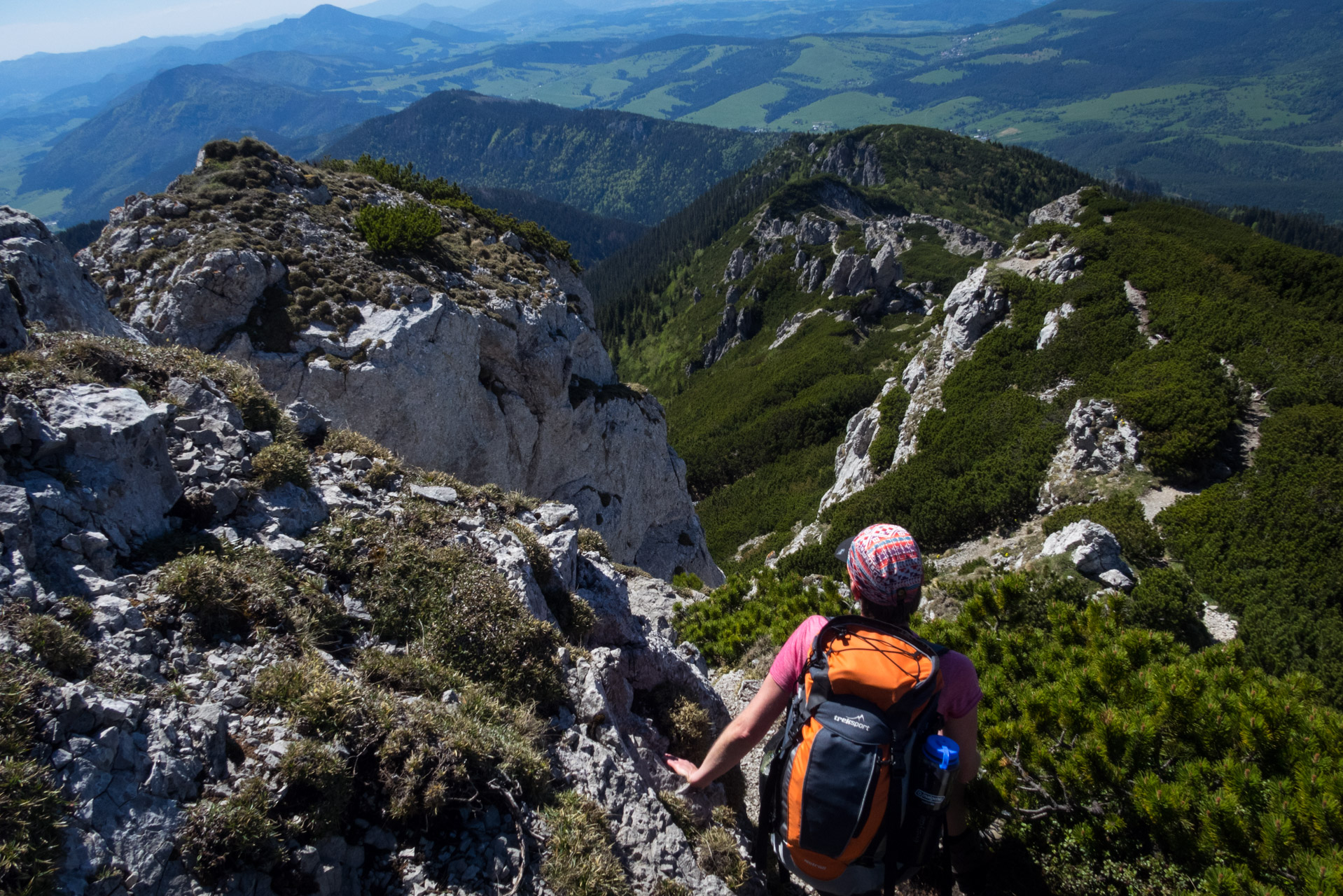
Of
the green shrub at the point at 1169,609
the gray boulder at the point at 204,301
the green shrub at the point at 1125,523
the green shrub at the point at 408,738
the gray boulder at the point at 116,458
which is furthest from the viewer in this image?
the gray boulder at the point at 204,301

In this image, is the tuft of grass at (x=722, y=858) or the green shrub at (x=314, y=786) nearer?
the green shrub at (x=314, y=786)

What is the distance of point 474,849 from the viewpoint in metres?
4.80

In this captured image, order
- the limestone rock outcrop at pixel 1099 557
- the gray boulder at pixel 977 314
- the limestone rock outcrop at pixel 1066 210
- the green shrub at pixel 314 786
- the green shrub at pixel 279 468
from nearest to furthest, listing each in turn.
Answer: the green shrub at pixel 314 786 → the green shrub at pixel 279 468 → the limestone rock outcrop at pixel 1099 557 → the gray boulder at pixel 977 314 → the limestone rock outcrop at pixel 1066 210

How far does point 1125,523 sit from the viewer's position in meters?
18.2

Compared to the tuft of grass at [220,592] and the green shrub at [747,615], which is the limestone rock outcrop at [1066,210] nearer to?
the green shrub at [747,615]

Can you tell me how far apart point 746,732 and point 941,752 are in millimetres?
1513

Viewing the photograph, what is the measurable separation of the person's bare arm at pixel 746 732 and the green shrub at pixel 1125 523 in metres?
16.6

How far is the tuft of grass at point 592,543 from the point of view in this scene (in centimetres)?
1148

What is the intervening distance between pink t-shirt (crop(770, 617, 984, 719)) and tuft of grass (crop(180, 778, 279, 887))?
3.74 metres

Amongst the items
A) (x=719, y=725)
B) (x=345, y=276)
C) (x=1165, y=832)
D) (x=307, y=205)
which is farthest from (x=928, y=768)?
(x=307, y=205)

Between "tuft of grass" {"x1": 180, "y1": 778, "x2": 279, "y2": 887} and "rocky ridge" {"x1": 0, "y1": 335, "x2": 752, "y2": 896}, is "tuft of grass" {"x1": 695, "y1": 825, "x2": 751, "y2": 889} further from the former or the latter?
"tuft of grass" {"x1": 180, "y1": 778, "x2": 279, "y2": 887}

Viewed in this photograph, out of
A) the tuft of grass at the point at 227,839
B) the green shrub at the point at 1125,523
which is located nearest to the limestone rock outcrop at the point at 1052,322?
the green shrub at the point at 1125,523

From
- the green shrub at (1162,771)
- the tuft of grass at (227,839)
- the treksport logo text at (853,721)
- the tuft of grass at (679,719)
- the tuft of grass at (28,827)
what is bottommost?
the tuft of grass at (679,719)

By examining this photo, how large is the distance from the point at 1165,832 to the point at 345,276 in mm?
25385
